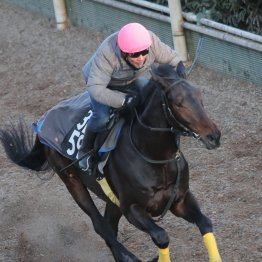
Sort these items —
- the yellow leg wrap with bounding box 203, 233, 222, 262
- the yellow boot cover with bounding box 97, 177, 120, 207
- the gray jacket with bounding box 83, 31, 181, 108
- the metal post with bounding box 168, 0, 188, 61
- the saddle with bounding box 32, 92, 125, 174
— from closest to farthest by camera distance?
the yellow leg wrap with bounding box 203, 233, 222, 262
the gray jacket with bounding box 83, 31, 181, 108
the yellow boot cover with bounding box 97, 177, 120, 207
the saddle with bounding box 32, 92, 125, 174
the metal post with bounding box 168, 0, 188, 61

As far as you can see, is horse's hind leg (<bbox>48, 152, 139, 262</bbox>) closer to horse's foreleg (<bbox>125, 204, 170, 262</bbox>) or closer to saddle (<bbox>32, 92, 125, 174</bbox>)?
saddle (<bbox>32, 92, 125, 174</bbox>)

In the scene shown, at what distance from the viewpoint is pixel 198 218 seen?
583 cm

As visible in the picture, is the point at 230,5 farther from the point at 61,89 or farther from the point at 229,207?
the point at 229,207

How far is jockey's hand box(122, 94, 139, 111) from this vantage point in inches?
227

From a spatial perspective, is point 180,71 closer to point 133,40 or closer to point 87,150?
point 133,40

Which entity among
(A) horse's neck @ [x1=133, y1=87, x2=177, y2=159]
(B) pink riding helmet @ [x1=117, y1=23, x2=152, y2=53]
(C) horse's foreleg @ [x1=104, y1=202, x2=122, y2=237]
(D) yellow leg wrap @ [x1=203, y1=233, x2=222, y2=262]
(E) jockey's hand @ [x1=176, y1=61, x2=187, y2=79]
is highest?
(B) pink riding helmet @ [x1=117, y1=23, x2=152, y2=53]

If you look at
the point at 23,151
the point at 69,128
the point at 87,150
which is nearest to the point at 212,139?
the point at 87,150

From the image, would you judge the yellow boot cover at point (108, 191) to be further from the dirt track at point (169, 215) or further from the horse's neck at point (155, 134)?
the dirt track at point (169, 215)

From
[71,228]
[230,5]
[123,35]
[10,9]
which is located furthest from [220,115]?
[10,9]

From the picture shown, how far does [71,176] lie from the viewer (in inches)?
272

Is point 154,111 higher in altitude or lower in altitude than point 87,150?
higher

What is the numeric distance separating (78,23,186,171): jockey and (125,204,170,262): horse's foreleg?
68cm

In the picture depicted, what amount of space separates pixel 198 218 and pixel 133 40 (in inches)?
51.9

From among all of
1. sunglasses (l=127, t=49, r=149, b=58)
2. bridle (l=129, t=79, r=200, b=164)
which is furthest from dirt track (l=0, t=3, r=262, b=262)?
sunglasses (l=127, t=49, r=149, b=58)
